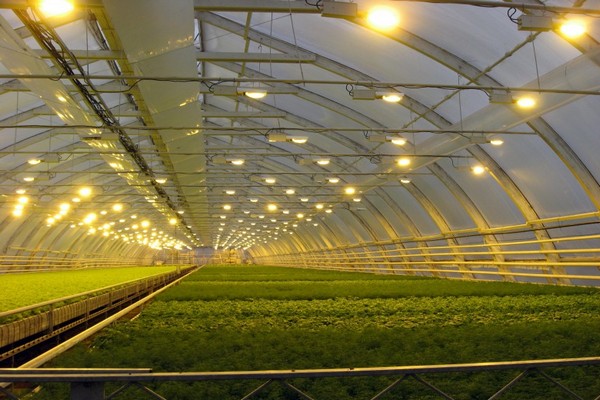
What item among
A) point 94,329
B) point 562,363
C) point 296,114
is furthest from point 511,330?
point 296,114

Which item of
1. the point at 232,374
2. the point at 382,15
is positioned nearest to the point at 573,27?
→ the point at 382,15

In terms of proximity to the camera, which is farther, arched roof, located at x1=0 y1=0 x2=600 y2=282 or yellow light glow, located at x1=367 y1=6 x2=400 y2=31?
arched roof, located at x1=0 y1=0 x2=600 y2=282

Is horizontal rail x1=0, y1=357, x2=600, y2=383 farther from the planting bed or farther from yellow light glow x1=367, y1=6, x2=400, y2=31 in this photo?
yellow light glow x1=367, y1=6, x2=400, y2=31

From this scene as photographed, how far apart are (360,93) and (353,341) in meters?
7.26

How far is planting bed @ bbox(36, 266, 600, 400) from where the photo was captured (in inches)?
204

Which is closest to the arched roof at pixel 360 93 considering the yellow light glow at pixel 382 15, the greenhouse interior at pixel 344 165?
the greenhouse interior at pixel 344 165

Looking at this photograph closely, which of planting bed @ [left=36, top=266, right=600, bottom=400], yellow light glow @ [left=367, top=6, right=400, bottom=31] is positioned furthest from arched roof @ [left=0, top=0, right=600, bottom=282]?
planting bed @ [left=36, top=266, right=600, bottom=400]

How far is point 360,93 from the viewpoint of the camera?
44.2ft

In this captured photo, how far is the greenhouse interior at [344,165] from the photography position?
5.50 metres

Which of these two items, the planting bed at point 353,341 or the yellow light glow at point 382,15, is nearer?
the planting bed at point 353,341

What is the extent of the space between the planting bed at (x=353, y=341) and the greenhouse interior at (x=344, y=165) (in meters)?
0.04

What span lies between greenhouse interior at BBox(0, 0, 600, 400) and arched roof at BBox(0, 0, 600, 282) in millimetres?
70

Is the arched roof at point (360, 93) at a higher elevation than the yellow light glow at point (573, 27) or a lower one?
higher

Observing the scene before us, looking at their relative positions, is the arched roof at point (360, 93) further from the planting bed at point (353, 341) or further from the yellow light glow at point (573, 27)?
the planting bed at point (353, 341)
